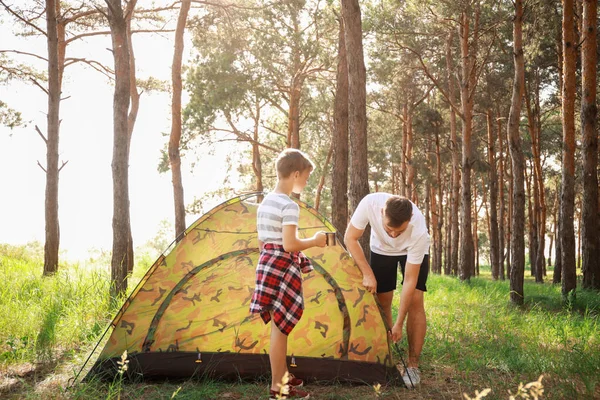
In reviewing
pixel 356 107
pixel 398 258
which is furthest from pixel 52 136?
pixel 398 258

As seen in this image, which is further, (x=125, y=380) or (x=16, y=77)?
(x=16, y=77)

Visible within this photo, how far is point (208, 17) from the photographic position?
1385 centimetres

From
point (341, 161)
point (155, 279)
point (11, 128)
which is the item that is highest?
point (11, 128)

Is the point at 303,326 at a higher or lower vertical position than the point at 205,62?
lower

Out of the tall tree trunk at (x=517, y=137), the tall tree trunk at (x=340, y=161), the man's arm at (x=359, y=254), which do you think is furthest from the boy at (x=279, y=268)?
the tall tree trunk at (x=517, y=137)

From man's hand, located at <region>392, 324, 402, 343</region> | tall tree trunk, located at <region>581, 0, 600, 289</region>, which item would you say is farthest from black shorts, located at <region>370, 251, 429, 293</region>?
tall tree trunk, located at <region>581, 0, 600, 289</region>

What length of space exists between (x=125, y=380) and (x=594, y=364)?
13.4 ft

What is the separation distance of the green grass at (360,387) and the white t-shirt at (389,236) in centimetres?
110

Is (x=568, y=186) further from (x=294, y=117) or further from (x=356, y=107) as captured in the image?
(x=294, y=117)

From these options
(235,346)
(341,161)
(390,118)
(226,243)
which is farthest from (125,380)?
(390,118)

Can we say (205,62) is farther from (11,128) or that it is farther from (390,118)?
(390,118)

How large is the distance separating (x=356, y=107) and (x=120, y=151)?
3.48 meters

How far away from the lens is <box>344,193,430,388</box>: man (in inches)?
172

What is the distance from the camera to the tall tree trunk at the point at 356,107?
280 inches
